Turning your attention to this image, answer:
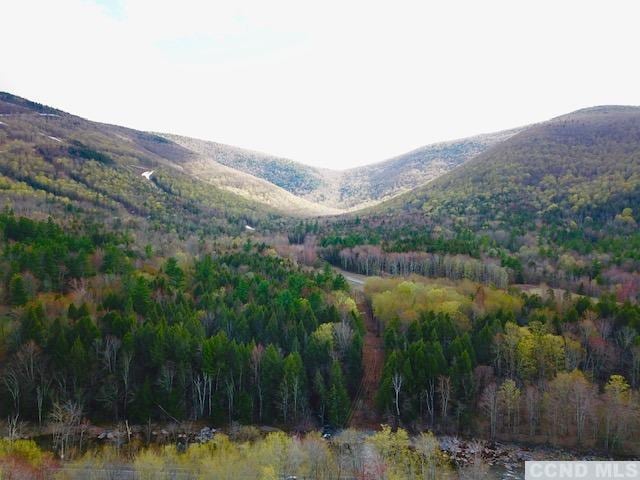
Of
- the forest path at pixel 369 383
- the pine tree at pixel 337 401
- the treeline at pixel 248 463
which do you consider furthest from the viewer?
the forest path at pixel 369 383

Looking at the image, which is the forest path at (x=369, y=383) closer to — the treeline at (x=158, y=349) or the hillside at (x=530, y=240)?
the treeline at (x=158, y=349)

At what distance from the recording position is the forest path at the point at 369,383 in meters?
59.9

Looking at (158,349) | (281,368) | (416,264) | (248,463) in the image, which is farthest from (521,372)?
(416,264)

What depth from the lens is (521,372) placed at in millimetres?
62969

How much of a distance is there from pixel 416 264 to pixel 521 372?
57.5 m

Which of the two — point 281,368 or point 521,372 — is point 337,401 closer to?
point 281,368

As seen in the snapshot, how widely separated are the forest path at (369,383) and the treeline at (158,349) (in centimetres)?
181

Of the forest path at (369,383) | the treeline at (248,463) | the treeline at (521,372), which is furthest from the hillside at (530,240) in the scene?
the treeline at (248,463)

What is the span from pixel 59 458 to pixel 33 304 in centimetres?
2482

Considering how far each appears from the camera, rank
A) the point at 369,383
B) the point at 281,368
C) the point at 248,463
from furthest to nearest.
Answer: the point at 369,383 < the point at 281,368 < the point at 248,463

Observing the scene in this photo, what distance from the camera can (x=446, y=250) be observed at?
123812 mm

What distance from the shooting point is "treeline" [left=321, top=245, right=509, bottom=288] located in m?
107

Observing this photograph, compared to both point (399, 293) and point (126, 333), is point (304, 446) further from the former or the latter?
point (399, 293)

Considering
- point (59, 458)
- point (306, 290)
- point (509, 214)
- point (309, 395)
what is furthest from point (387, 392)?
point (509, 214)
